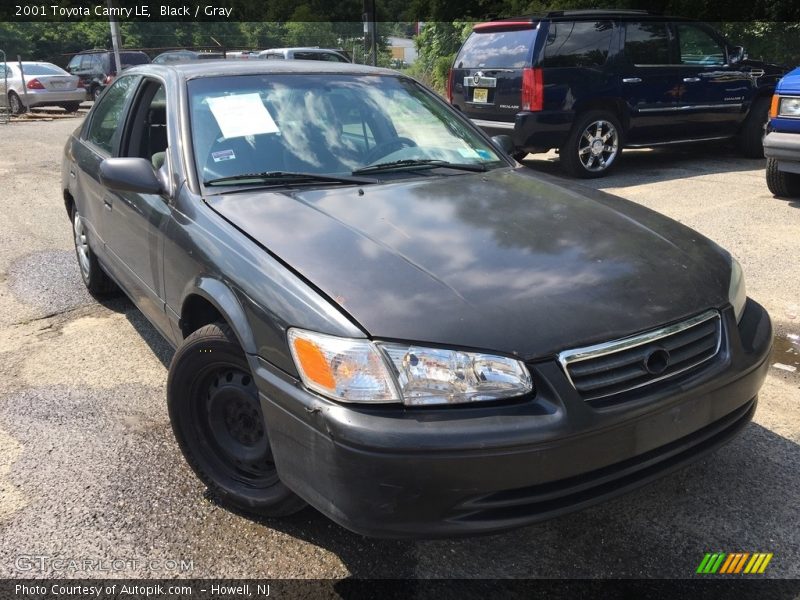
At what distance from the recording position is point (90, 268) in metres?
4.78

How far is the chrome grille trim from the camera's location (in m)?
2.07

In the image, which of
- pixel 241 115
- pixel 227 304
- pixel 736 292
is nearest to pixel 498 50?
pixel 241 115

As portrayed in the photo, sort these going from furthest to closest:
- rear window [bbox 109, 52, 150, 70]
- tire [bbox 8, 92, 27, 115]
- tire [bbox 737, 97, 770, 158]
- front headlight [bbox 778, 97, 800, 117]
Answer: rear window [bbox 109, 52, 150, 70] < tire [bbox 8, 92, 27, 115] < tire [bbox 737, 97, 770, 158] < front headlight [bbox 778, 97, 800, 117]

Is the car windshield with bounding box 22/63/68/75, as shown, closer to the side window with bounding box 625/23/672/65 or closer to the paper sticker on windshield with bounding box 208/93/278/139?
the side window with bounding box 625/23/672/65

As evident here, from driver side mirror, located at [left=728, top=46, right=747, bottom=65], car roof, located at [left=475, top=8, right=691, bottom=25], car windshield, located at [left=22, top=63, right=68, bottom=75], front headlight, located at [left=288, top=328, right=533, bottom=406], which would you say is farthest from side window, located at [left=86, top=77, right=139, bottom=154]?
car windshield, located at [left=22, top=63, right=68, bottom=75]

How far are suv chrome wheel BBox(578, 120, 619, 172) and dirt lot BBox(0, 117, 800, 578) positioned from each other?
4.38 metres

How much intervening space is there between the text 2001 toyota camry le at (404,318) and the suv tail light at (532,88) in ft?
16.5

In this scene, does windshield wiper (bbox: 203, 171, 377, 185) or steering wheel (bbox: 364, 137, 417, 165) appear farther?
steering wheel (bbox: 364, 137, 417, 165)

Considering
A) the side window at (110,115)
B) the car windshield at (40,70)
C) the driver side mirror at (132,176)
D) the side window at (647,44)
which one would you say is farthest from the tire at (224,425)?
the car windshield at (40,70)

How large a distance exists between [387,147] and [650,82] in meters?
6.58

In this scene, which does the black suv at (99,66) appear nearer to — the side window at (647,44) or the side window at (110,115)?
the side window at (647,44)

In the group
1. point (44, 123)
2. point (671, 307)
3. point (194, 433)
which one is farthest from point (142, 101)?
point (44, 123)

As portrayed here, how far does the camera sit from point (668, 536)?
255cm

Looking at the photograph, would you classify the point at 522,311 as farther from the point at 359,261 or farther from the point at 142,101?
the point at 142,101
